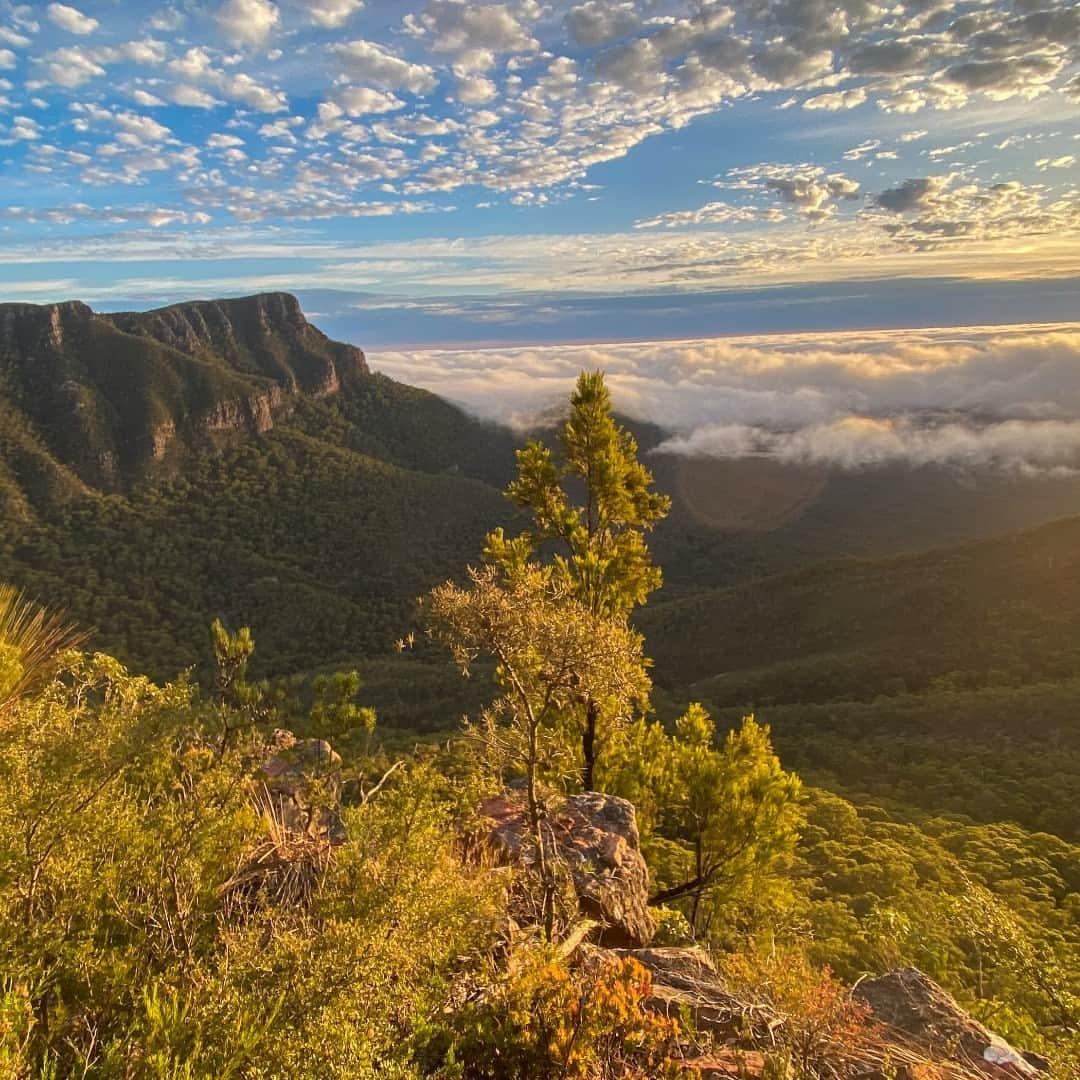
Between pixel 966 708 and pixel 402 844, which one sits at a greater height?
pixel 402 844

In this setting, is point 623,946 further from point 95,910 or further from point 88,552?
point 88,552

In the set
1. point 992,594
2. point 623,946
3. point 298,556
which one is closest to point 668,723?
point 623,946

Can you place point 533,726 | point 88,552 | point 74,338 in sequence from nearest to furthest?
point 533,726, point 88,552, point 74,338

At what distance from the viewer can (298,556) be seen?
282ft

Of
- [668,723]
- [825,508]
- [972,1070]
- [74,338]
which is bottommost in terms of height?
[825,508]

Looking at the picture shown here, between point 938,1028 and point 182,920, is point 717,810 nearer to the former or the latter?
point 938,1028

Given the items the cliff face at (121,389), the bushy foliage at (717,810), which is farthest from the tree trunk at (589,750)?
the cliff face at (121,389)

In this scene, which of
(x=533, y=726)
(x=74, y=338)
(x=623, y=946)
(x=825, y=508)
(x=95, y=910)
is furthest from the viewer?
(x=825, y=508)

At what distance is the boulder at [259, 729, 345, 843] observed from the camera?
27.8 ft

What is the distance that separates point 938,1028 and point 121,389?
390 ft

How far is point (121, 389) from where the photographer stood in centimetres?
10006

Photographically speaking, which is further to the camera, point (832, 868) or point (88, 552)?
point (88, 552)

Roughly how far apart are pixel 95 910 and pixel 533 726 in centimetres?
394

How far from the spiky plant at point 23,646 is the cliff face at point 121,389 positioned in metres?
99.2
